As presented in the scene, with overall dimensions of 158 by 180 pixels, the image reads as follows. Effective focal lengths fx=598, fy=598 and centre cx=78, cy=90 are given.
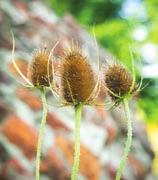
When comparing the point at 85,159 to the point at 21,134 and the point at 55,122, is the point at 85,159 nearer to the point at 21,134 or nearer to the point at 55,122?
the point at 55,122

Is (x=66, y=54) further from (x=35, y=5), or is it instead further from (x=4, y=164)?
(x=35, y=5)

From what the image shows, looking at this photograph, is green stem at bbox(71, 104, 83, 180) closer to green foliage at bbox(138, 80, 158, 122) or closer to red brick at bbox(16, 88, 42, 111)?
red brick at bbox(16, 88, 42, 111)

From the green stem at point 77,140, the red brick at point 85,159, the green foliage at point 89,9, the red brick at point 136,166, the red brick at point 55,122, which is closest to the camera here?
the green stem at point 77,140

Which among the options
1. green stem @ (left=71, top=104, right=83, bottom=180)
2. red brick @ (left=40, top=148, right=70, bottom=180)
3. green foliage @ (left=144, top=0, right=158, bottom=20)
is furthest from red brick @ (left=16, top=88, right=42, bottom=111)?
green foliage @ (left=144, top=0, right=158, bottom=20)

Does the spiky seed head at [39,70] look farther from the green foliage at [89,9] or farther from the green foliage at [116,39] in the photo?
the green foliage at [89,9]

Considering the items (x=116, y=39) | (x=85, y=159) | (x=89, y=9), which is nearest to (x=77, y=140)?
(x=85, y=159)

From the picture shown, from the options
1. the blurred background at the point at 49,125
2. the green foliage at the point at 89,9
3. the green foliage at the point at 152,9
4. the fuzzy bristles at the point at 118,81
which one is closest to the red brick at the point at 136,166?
the blurred background at the point at 49,125
